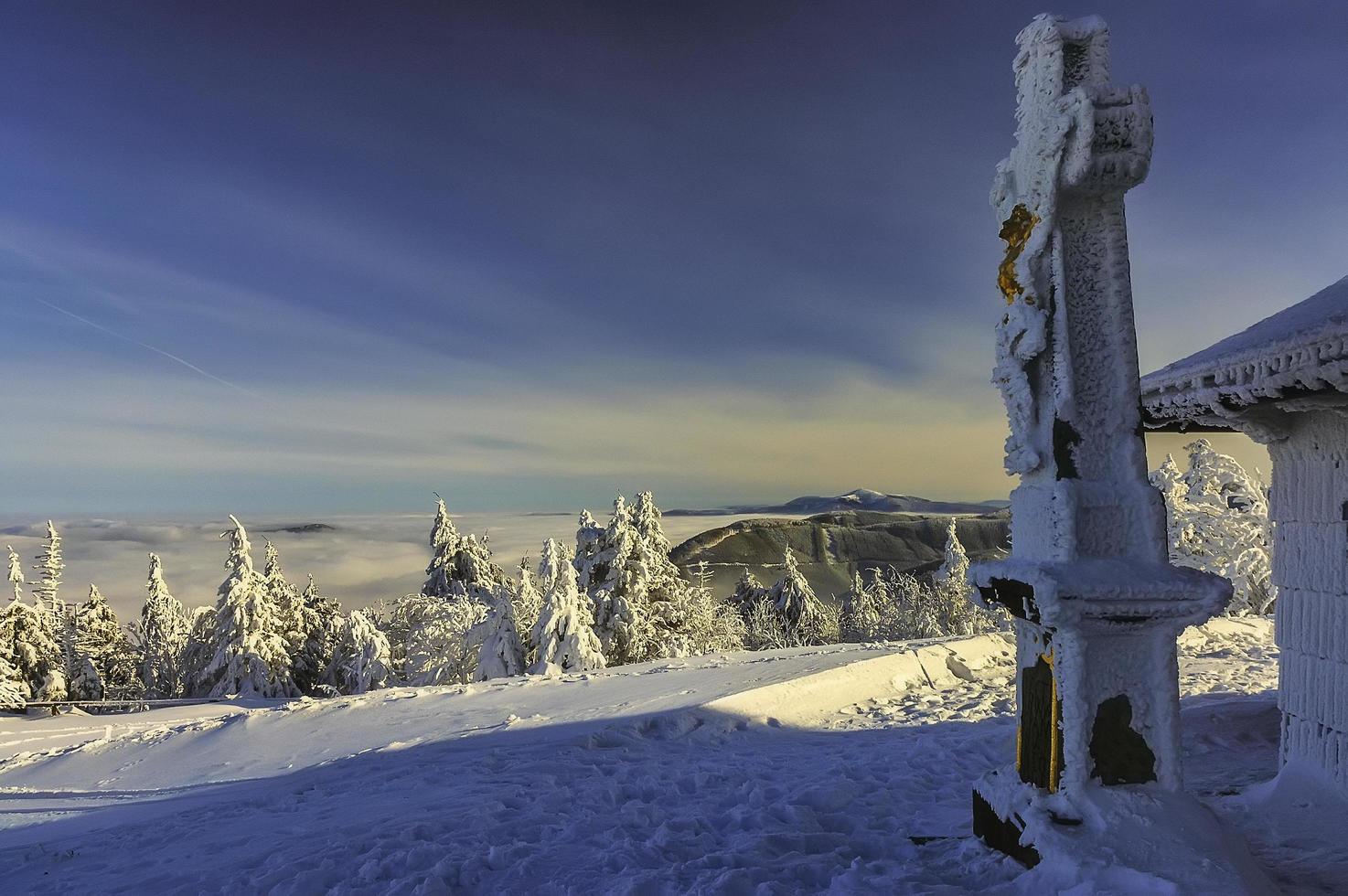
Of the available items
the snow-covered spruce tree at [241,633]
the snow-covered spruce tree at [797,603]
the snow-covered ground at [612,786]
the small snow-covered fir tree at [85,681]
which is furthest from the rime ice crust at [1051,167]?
the small snow-covered fir tree at [85,681]

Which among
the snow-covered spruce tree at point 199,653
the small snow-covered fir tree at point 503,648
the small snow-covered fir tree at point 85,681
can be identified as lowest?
the small snow-covered fir tree at point 85,681

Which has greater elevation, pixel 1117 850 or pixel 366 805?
pixel 1117 850

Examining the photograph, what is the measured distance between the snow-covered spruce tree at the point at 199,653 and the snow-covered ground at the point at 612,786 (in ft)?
60.3

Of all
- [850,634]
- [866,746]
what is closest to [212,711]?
[866,746]

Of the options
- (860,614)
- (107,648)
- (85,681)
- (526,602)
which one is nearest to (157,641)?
(85,681)

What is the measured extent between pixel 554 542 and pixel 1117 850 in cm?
1971

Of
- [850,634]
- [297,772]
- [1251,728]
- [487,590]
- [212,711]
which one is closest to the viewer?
[297,772]

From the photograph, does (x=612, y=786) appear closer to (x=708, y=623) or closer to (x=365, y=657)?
(x=365, y=657)

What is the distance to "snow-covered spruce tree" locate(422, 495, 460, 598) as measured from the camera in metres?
34.9

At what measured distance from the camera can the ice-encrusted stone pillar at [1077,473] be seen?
12.8 ft

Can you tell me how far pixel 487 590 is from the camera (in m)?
34.2

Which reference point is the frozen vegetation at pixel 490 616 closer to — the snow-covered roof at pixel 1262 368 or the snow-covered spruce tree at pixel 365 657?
the snow-covered spruce tree at pixel 365 657

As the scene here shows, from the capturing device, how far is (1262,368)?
5.15 m

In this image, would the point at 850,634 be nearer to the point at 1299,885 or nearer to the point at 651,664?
the point at 651,664
